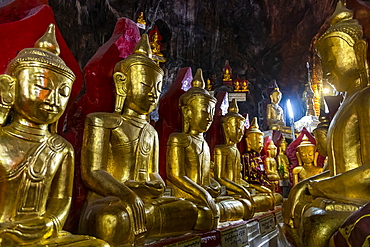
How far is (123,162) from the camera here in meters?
2.54

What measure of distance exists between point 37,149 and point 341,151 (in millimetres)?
1844

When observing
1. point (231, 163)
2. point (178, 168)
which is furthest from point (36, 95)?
point (231, 163)

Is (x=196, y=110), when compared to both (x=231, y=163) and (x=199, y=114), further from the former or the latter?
(x=231, y=163)

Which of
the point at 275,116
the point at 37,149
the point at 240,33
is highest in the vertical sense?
the point at 240,33

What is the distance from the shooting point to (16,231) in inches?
59.0

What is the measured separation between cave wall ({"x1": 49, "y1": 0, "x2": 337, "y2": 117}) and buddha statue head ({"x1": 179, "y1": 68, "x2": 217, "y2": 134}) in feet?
29.7

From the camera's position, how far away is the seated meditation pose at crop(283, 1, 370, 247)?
4.96 feet

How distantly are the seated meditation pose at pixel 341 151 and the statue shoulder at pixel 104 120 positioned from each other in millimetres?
1453

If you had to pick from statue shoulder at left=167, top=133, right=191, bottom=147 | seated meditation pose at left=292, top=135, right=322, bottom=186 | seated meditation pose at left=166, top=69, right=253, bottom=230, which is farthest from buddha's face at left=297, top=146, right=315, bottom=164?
statue shoulder at left=167, top=133, right=191, bottom=147

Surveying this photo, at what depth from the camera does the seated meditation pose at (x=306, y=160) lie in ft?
17.3

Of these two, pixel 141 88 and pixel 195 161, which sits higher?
pixel 141 88

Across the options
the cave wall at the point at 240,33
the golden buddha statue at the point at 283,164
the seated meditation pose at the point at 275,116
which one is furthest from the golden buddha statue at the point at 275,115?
the cave wall at the point at 240,33

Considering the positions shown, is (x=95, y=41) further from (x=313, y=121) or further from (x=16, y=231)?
(x=16, y=231)

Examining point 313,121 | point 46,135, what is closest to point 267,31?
point 313,121
